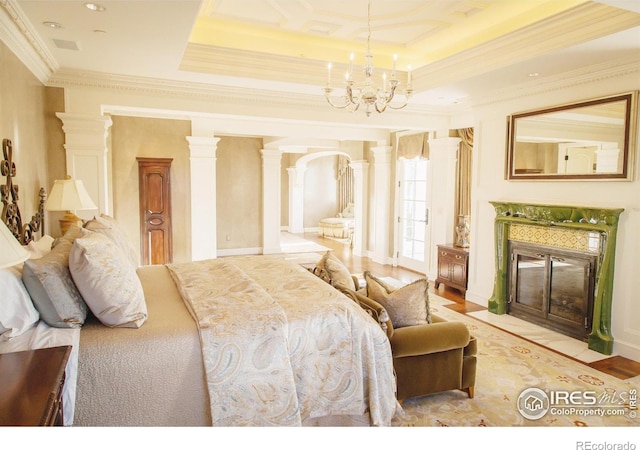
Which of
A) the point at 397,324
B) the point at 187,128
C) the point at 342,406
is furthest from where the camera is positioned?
the point at 187,128

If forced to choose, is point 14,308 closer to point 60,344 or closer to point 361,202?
point 60,344

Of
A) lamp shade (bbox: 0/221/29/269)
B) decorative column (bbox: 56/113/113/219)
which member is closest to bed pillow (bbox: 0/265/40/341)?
lamp shade (bbox: 0/221/29/269)

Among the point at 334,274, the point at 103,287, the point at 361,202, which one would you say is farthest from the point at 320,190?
the point at 103,287

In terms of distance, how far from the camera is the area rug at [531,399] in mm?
2664

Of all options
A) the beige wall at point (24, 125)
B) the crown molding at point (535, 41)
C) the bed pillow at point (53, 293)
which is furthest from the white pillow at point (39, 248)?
the crown molding at point (535, 41)

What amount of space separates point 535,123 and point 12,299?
4.64m

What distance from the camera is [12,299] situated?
196 cm

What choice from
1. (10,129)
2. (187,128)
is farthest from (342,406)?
(187,128)

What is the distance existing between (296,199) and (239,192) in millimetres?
4358

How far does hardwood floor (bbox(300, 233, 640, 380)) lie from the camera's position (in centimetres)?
343

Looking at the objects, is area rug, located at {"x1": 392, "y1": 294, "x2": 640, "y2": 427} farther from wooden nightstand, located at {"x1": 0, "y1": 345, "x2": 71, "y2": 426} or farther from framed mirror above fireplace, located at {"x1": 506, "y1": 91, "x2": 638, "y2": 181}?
wooden nightstand, located at {"x1": 0, "y1": 345, "x2": 71, "y2": 426}

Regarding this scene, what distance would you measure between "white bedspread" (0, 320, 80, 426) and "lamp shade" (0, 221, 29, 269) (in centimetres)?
68
